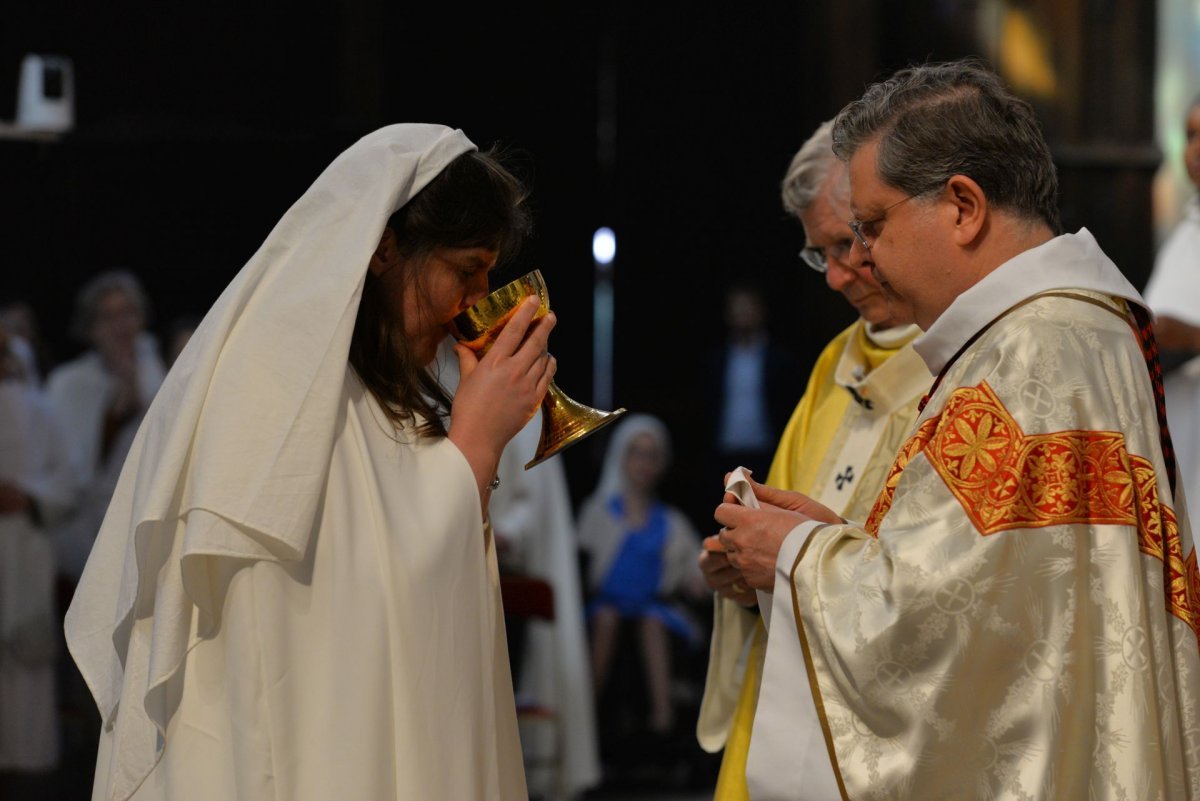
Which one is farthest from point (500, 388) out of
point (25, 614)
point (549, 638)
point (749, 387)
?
point (749, 387)

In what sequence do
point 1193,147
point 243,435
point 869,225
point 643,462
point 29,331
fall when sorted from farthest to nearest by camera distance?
point 643,462
point 29,331
point 1193,147
point 869,225
point 243,435

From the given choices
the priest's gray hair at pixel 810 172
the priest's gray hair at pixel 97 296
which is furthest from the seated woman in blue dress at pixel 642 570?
the priest's gray hair at pixel 810 172

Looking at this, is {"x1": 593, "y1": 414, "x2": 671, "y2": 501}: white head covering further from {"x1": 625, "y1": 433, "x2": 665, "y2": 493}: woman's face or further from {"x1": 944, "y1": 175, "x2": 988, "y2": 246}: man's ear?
{"x1": 944, "y1": 175, "x2": 988, "y2": 246}: man's ear

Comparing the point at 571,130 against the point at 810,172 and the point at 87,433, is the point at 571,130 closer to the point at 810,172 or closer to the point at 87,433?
the point at 87,433

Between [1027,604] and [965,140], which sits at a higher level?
[965,140]

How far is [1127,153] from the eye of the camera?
27.0ft

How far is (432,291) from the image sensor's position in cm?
251

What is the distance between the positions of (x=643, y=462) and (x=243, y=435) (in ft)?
19.7

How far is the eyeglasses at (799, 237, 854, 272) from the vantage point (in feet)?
9.74

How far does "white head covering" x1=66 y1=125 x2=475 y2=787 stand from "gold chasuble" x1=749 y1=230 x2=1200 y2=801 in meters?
0.72

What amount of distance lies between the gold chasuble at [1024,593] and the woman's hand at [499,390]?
0.50m

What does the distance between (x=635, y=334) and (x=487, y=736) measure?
6.65 m

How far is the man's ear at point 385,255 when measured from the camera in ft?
8.14

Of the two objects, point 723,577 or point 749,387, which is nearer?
point 723,577
